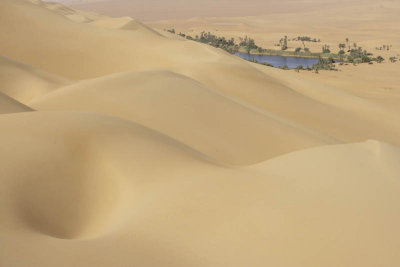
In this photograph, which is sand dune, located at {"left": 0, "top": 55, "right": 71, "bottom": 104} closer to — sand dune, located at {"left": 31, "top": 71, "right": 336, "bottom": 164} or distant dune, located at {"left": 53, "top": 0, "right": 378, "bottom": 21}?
sand dune, located at {"left": 31, "top": 71, "right": 336, "bottom": 164}

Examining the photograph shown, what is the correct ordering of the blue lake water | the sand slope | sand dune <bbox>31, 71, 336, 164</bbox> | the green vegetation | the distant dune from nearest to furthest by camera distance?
the sand slope < sand dune <bbox>31, 71, 336, 164</bbox> < the green vegetation < the blue lake water < the distant dune

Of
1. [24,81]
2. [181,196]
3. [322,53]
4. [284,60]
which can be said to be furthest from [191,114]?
[322,53]

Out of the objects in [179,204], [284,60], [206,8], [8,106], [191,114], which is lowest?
[284,60]

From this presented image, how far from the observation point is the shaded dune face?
2.93 meters

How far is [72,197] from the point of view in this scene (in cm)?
343

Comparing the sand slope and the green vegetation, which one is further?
the green vegetation

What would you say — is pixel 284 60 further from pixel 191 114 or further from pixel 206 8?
pixel 206 8

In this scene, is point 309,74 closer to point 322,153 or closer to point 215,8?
point 322,153

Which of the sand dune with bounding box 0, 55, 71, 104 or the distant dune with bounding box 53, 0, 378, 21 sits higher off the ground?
the distant dune with bounding box 53, 0, 378, 21

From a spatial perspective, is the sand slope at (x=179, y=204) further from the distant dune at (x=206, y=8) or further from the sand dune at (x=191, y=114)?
the distant dune at (x=206, y=8)

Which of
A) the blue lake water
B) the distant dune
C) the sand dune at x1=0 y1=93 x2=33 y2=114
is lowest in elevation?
the blue lake water

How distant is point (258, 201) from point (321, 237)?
0.61 meters

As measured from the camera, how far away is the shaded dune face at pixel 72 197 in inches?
115

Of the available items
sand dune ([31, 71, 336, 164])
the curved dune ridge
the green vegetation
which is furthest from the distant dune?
the curved dune ridge
